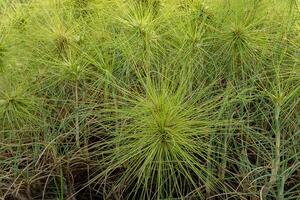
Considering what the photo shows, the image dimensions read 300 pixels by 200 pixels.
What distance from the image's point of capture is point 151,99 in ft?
3.69

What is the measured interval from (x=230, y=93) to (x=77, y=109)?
15.9 inches

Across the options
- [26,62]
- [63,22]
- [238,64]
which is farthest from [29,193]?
[238,64]

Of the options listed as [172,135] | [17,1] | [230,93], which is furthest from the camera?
[17,1]

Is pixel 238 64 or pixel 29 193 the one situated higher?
pixel 238 64

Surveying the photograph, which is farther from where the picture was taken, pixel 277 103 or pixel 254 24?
pixel 254 24

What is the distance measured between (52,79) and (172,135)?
49cm

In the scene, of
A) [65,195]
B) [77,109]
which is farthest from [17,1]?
[65,195]

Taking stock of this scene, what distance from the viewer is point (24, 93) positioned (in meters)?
1.35

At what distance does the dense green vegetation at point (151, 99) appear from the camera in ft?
3.92

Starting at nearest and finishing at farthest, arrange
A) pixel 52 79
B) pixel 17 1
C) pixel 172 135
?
pixel 172 135, pixel 52 79, pixel 17 1

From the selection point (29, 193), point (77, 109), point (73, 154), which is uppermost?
point (77, 109)

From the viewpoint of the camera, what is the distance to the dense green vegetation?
3.92 ft

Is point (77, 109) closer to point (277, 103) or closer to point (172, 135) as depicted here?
point (172, 135)

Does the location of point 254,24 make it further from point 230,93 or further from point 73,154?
point 73,154
